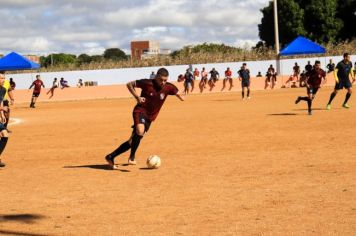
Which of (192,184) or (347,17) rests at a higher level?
(347,17)

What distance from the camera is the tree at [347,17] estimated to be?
229 feet

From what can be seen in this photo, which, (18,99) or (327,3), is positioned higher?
(327,3)

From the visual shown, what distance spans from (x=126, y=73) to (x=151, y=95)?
42087mm

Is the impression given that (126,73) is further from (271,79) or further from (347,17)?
(347,17)

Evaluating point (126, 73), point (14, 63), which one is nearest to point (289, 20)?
point (126, 73)

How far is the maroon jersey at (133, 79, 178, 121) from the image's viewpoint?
34.9ft

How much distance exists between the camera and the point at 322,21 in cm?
6788

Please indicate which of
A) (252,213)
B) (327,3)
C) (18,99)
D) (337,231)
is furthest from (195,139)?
(327,3)

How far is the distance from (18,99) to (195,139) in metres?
30.2

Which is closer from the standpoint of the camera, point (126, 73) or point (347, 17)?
point (126, 73)

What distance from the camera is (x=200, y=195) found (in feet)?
27.3

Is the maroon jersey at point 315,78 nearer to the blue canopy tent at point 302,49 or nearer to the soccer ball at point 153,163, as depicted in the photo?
the soccer ball at point 153,163

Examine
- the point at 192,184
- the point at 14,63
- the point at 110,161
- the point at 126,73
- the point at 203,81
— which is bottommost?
the point at 192,184

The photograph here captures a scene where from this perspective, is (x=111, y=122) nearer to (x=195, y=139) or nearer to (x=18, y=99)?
(x=195, y=139)
